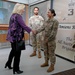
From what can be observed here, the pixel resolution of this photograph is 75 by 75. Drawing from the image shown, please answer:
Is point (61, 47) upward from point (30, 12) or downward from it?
downward

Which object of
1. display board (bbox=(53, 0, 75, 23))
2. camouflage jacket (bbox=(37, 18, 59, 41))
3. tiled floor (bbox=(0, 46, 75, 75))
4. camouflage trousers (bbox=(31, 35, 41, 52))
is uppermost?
display board (bbox=(53, 0, 75, 23))

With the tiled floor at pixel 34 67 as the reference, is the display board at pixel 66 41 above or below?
above

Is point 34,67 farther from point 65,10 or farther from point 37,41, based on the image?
point 65,10

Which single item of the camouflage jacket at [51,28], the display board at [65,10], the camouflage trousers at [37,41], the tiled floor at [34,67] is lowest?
the tiled floor at [34,67]

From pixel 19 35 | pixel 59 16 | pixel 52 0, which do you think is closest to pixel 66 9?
pixel 59 16

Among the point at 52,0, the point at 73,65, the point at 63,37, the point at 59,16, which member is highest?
the point at 52,0

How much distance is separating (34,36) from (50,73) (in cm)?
159

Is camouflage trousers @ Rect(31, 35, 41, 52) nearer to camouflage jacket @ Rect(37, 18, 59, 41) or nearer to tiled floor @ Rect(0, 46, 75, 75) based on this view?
tiled floor @ Rect(0, 46, 75, 75)

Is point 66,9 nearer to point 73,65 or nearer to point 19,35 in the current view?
point 73,65

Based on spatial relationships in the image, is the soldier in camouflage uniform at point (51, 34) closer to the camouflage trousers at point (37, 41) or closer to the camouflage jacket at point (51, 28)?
the camouflage jacket at point (51, 28)

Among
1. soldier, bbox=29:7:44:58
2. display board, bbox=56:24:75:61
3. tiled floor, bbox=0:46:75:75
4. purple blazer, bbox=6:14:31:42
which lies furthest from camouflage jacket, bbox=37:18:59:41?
soldier, bbox=29:7:44:58

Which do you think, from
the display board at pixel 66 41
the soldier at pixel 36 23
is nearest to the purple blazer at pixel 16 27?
the soldier at pixel 36 23

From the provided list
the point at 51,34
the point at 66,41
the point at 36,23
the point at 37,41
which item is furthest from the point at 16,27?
the point at 66,41

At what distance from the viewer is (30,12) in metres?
6.02
